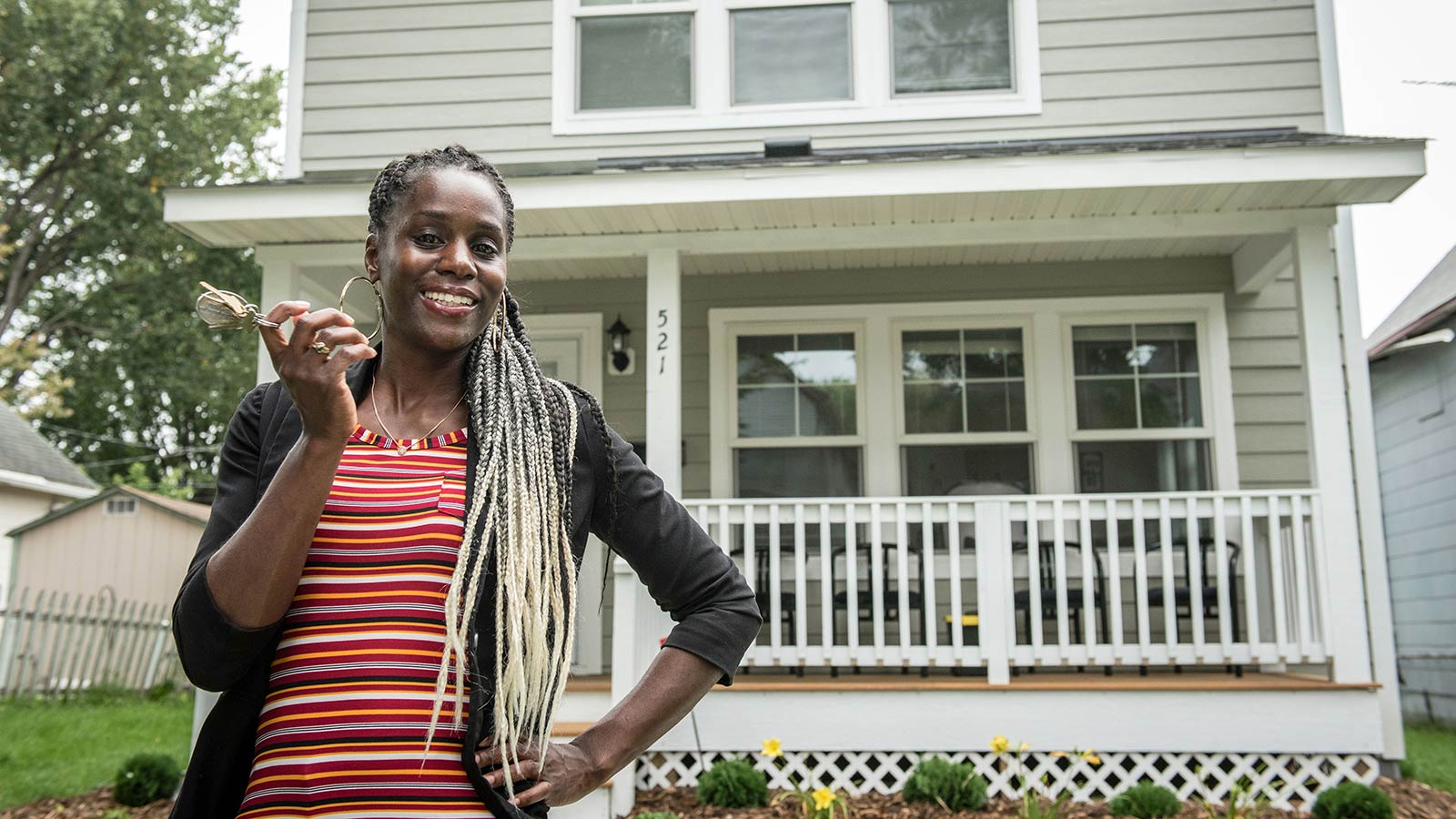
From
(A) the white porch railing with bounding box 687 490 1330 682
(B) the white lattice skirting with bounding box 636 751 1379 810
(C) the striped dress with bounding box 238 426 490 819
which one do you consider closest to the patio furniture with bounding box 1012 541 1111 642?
(A) the white porch railing with bounding box 687 490 1330 682

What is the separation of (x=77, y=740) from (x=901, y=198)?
237 inches

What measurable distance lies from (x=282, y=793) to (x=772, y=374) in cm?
579

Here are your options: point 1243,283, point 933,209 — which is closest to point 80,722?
point 933,209

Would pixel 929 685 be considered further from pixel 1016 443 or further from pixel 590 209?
pixel 590 209

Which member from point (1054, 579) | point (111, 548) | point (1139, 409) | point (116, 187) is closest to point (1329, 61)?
point (1139, 409)

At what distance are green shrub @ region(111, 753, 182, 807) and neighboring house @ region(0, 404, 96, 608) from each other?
430 inches

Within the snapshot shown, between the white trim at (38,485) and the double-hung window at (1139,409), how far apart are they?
13516 mm

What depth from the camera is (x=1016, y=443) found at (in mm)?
6680

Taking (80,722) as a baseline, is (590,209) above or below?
above

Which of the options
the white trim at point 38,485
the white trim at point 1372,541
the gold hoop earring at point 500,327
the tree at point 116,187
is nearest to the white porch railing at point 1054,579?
the white trim at point 1372,541

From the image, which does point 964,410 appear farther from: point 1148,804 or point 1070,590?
point 1148,804

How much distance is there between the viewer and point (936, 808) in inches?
196

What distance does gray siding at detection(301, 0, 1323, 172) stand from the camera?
6.56 metres

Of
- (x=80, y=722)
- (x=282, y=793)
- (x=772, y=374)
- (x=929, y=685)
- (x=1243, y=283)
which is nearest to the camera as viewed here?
(x=282, y=793)
